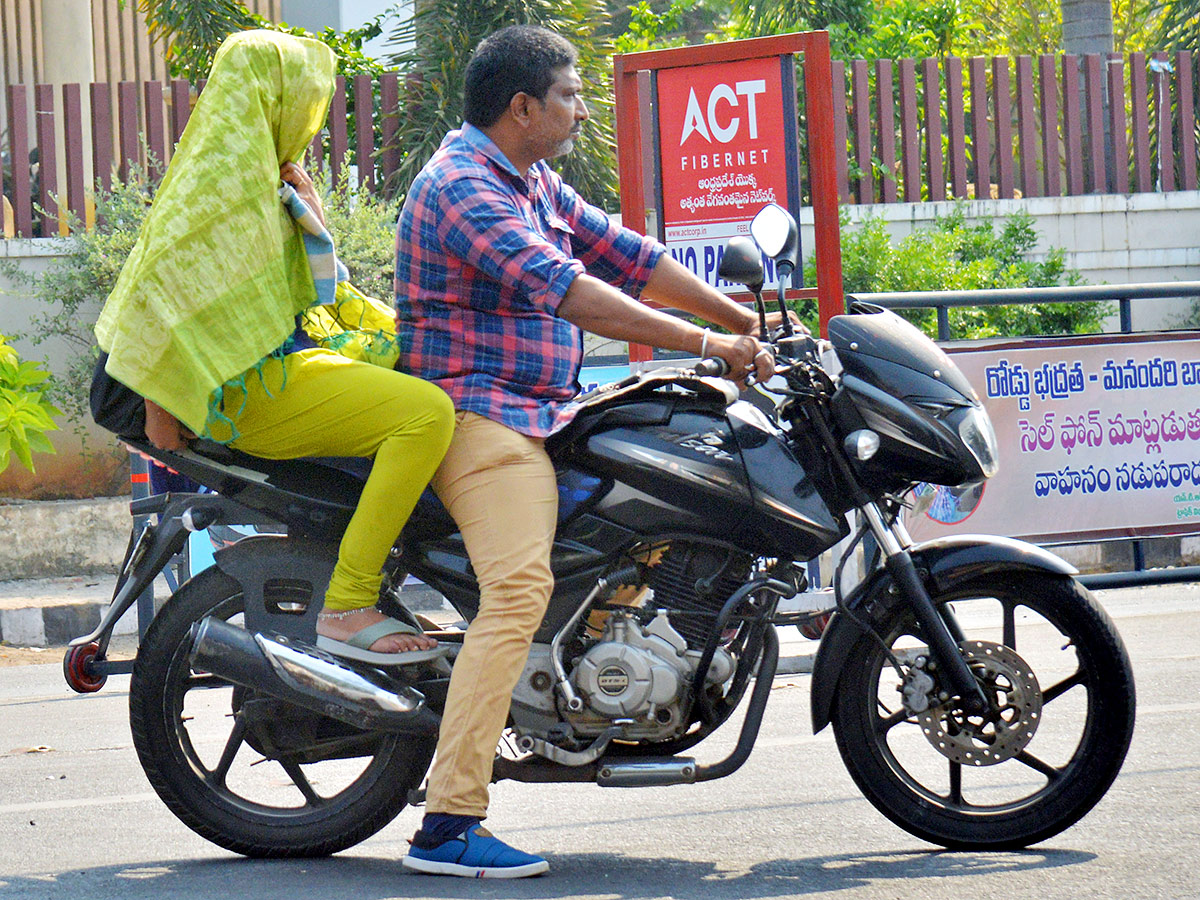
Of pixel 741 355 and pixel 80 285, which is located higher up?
pixel 80 285

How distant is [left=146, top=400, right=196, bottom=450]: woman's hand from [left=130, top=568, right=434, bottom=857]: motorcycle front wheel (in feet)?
1.13

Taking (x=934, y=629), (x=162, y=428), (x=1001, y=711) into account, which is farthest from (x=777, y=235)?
(x=162, y=428)

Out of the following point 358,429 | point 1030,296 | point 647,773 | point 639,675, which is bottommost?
point 647,773

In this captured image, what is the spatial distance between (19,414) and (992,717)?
633 centimetres

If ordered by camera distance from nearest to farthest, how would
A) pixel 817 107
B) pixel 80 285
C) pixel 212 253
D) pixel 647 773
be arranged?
1. pixel 212 253
2. pixel 647 773
3. pixel 817 107
4. pixel 80 285

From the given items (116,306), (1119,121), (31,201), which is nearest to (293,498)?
(116,306)

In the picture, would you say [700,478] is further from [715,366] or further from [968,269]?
[968,269]

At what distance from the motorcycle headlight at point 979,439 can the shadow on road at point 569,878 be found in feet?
2.99

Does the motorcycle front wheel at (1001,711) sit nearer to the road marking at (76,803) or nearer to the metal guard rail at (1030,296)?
the road marking at (76,803)

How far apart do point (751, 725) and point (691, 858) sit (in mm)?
400

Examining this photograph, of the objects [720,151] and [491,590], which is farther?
[720,151]

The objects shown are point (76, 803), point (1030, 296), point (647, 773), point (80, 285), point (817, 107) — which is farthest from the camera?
point (80, 285)

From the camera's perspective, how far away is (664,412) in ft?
11.6

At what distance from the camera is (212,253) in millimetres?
3357
